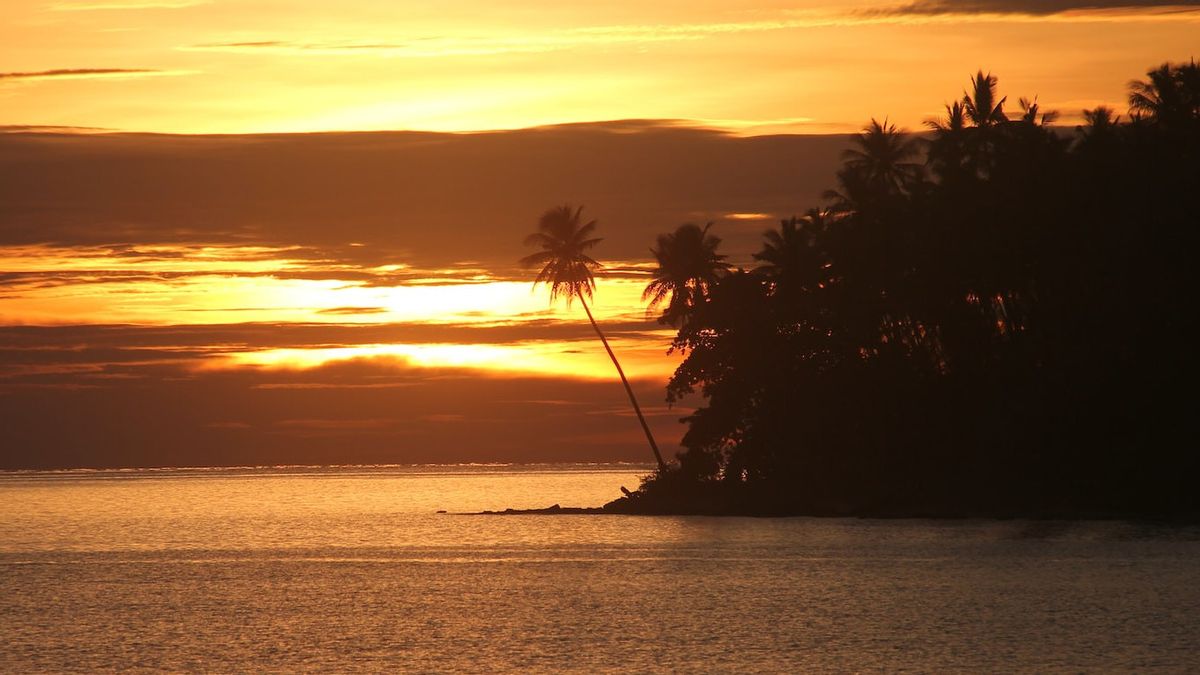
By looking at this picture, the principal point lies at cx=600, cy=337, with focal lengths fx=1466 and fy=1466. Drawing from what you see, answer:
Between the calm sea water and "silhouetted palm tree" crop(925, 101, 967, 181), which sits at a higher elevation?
"silhouetted palm tree" crop(925, 101, 967, 181)

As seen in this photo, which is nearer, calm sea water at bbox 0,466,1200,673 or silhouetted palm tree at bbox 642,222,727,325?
calm sea water at bbox 0,466,1200,673

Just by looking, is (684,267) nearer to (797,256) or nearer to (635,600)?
(797,256)

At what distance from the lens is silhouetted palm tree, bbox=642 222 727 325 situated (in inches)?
3280

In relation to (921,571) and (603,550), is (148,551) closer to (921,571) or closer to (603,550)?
(603,550)

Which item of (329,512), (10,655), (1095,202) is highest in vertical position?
(1095,202)

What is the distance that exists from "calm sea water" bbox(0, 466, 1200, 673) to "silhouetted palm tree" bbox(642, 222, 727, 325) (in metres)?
13.4

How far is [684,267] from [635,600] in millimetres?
37187

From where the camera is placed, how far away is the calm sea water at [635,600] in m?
36.0

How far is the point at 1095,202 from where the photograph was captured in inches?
2586

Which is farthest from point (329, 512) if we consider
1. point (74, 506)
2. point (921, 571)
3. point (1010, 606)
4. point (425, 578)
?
point (1010, 606)

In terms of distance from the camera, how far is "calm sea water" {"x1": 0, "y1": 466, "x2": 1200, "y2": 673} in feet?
118

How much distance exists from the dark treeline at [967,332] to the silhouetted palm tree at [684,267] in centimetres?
13

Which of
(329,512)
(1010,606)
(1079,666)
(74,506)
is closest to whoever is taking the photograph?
(1079,666)

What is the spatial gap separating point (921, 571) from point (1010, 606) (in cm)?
1222
